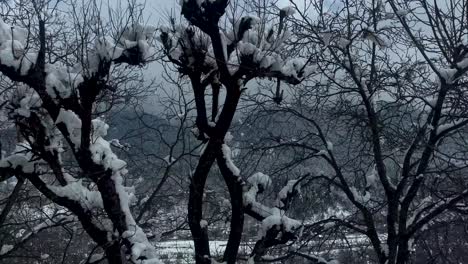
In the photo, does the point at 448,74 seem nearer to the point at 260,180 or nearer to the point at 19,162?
the point at 260,180

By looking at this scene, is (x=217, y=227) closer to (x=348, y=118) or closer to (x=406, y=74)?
(x=348, y=118)

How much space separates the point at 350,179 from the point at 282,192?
9.14 feet

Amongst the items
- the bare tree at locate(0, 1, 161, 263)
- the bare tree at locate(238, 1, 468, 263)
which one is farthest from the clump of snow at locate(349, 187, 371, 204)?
the bare tree at locate(0, 1, 161, 263)


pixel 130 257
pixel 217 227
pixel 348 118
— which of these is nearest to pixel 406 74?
pixel 348 118

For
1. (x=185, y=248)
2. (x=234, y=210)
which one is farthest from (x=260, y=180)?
(x=185, y=248)

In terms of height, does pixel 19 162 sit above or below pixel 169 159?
below

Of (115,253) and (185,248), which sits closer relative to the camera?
(115,253)

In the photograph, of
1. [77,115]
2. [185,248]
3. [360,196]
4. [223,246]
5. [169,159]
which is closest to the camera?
[77,115]

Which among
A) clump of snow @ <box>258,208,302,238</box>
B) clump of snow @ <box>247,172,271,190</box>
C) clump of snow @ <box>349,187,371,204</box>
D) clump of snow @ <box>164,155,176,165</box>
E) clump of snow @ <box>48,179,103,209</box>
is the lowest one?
clump of snow @ <box>258,208,302,238</box>

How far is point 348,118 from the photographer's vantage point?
987 centimetres

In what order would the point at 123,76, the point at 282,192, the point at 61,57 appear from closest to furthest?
the point at 61,57, the point at 123,76, the point at 282,192

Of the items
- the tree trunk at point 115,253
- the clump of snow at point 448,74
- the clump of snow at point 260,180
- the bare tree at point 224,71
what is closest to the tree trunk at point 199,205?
the bare tree at point 224,71

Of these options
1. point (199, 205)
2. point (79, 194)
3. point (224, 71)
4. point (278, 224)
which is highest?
point (224, 71)

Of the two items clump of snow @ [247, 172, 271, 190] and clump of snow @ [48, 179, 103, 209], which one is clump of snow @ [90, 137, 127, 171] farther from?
clump of snow @ [247, 172, 271, 190]
